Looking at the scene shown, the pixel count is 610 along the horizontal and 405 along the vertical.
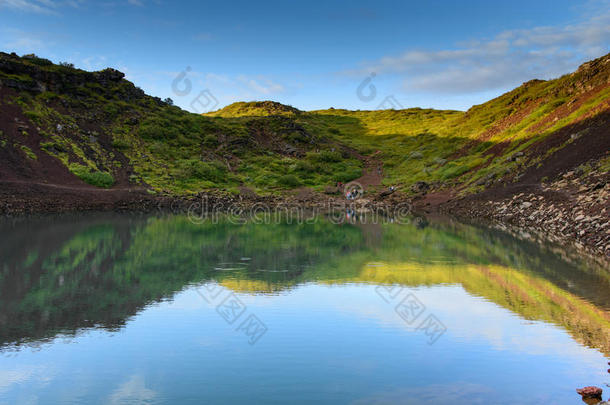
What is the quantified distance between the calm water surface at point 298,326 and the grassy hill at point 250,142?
29.2m

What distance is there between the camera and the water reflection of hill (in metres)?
16.0

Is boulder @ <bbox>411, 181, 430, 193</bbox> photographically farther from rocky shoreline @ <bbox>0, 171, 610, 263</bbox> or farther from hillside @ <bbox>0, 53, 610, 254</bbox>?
rocky shoreline @ <bbox>0, 171, 610, 263</bbox>

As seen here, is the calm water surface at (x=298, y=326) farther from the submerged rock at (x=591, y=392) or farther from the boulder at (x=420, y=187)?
the boulder at (x=420, y=187)

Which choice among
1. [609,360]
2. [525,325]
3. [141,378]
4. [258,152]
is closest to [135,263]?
[141,378]

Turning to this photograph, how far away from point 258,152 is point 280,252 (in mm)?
73292

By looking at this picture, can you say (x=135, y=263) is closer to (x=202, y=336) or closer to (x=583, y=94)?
(x=202, y=336)

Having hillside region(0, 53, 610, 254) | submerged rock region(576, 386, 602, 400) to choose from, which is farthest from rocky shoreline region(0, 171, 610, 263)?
submerged rock region(576, 386, 602, 400)

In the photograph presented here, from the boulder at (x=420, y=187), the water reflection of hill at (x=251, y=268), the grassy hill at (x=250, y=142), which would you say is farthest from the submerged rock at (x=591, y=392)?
the boulder at (x=420, y=187)

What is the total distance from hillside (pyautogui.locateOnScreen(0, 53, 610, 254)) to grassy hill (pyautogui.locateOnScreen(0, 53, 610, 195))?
0.28 meters

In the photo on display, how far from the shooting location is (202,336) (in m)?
13.7

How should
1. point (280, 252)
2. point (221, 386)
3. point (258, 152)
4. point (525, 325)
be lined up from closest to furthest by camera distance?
point (221, 386)
point (525, 325)
point (280, 252)
point (258, 152)

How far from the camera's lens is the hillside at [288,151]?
5025cm

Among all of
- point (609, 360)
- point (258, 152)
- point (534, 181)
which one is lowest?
point (609, 360)

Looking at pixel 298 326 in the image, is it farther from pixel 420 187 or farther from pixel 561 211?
pixel 420 187
